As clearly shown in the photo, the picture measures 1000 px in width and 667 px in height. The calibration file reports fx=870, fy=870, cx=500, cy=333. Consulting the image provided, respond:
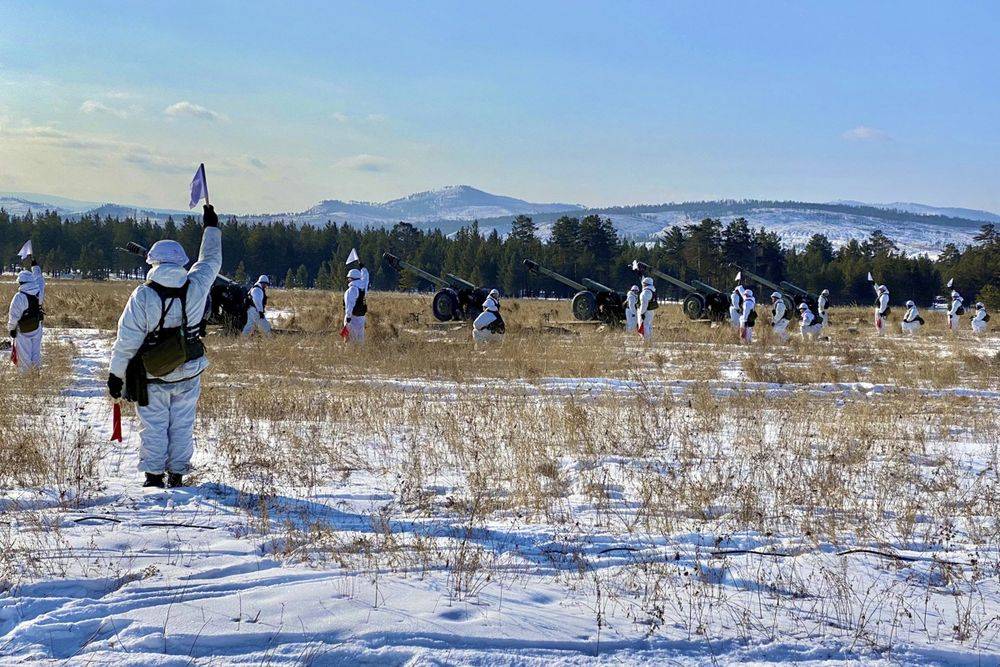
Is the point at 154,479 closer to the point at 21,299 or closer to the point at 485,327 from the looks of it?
the point at 21,299

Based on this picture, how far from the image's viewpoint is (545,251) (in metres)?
78.7

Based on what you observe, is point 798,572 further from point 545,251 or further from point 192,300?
point 545,251

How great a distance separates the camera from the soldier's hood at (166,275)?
22.0 feet

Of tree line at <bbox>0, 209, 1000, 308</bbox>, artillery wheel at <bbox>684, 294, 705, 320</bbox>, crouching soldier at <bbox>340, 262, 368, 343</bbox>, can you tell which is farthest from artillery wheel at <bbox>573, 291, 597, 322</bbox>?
tree line at <bbox>0, 209, 1000, 308</bbox>

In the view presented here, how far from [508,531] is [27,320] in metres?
10.7

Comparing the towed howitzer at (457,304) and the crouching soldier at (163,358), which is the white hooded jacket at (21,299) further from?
the towed howitzer at (457,304)

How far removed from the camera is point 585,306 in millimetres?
31391

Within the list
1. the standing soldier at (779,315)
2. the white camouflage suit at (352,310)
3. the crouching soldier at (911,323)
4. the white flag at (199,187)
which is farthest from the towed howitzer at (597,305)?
the white flag at (199,187)

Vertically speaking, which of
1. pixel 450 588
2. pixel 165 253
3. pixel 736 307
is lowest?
pixel 450 588

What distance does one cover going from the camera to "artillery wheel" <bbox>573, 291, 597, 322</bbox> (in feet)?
103

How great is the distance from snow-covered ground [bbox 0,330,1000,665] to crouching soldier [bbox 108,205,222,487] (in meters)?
0.39

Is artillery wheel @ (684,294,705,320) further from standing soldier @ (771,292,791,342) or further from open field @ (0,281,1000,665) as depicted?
open field @ (0,281,1000,665)

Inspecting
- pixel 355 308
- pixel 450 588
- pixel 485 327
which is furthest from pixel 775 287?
pixel 450 588

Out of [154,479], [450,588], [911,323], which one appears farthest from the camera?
[911,323]
